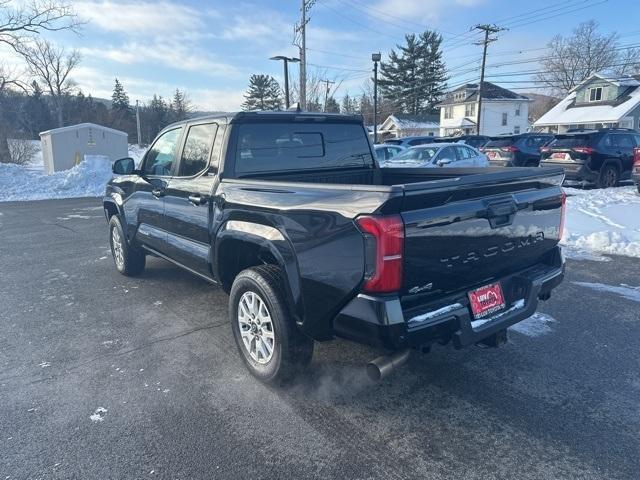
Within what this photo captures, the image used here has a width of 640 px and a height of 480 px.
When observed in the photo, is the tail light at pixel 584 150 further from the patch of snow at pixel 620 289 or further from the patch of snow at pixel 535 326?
the patch of snow at pixel 535 326

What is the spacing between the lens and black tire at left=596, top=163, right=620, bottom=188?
44.9 ft

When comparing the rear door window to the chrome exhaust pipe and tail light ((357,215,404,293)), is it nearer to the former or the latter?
tail light ((357,215,404,293))

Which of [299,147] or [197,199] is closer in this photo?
[197,199]

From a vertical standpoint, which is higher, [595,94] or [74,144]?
[595,94]

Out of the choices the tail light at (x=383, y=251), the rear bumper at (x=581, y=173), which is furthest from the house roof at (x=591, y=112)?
the tail light at (x=383, y=251)

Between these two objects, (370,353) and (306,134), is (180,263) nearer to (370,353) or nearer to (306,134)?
(306,134)

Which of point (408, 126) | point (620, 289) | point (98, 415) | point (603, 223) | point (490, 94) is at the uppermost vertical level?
point (490, 94)

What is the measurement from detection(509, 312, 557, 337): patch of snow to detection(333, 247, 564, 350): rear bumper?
128 centimetres

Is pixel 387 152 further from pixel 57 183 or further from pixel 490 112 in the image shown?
pixel 490 112

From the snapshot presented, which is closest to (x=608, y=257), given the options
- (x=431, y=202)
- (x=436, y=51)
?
(x=431, y=202)

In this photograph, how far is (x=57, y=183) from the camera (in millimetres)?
18453

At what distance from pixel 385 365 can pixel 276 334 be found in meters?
0.83

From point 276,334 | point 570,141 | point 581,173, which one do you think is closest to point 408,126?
point 570,141

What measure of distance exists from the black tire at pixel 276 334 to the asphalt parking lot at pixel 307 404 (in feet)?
0.47
